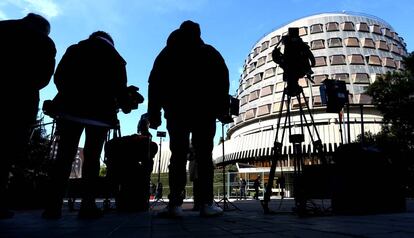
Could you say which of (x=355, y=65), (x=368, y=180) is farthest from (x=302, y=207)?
(x=355, y=65)

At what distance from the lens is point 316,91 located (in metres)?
56.0

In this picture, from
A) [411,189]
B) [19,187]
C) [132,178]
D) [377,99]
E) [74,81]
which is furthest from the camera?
[377,99]

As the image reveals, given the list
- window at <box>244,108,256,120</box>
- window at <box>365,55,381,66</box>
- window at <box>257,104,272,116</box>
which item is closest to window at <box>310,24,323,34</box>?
window at <box>365,55,381,66</box>

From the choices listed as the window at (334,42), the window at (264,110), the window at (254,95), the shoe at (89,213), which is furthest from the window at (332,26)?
the shoe at (89,213)

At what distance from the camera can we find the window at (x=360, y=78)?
57.1 m

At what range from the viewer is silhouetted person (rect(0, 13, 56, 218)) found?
3051 millimetres

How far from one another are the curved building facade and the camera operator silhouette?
47563 millimetres

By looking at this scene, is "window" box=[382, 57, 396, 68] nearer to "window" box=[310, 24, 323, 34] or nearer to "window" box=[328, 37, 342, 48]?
"window" box=[328, 37, 342, 48]

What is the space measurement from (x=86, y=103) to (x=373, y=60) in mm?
66005

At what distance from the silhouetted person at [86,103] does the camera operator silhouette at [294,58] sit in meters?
2.11

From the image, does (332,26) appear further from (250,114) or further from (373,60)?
(250,114)

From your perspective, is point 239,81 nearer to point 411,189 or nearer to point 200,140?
point 411,189

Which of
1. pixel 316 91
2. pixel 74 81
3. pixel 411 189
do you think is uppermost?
pixel 316 91

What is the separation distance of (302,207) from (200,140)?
4.47 feet
